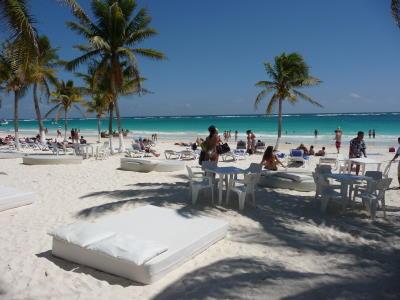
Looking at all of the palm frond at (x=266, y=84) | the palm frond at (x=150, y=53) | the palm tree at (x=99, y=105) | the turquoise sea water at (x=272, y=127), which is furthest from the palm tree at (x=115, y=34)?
the turquoise sea water at (x=272, y=127)

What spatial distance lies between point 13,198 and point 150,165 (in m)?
4.73

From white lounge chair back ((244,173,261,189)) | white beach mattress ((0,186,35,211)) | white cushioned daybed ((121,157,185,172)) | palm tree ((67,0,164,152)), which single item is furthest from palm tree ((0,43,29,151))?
white lounge chair back ((244,173,261,189))

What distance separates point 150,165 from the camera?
10.9 metres

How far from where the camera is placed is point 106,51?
51.6 ft

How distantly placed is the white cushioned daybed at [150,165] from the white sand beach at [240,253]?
253cm

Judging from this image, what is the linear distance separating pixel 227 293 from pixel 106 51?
1412cm

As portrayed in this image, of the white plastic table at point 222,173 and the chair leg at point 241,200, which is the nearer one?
the chair leg at point 241,200

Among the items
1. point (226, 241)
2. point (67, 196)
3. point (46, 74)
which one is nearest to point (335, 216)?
point (226, 241)

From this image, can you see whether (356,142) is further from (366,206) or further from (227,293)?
(227,293)

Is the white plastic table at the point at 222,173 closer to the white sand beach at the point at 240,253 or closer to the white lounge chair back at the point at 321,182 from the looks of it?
the white sand beach at the point at 240,253

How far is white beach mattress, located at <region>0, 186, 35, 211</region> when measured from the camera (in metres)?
6.45

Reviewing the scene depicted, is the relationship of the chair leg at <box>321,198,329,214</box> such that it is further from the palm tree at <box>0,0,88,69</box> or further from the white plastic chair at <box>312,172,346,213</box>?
the palm tree at <box>0,0,88,69</box>

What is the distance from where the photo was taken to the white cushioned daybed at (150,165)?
10.9 metres

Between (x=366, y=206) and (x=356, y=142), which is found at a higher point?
(x=356, y=142)
